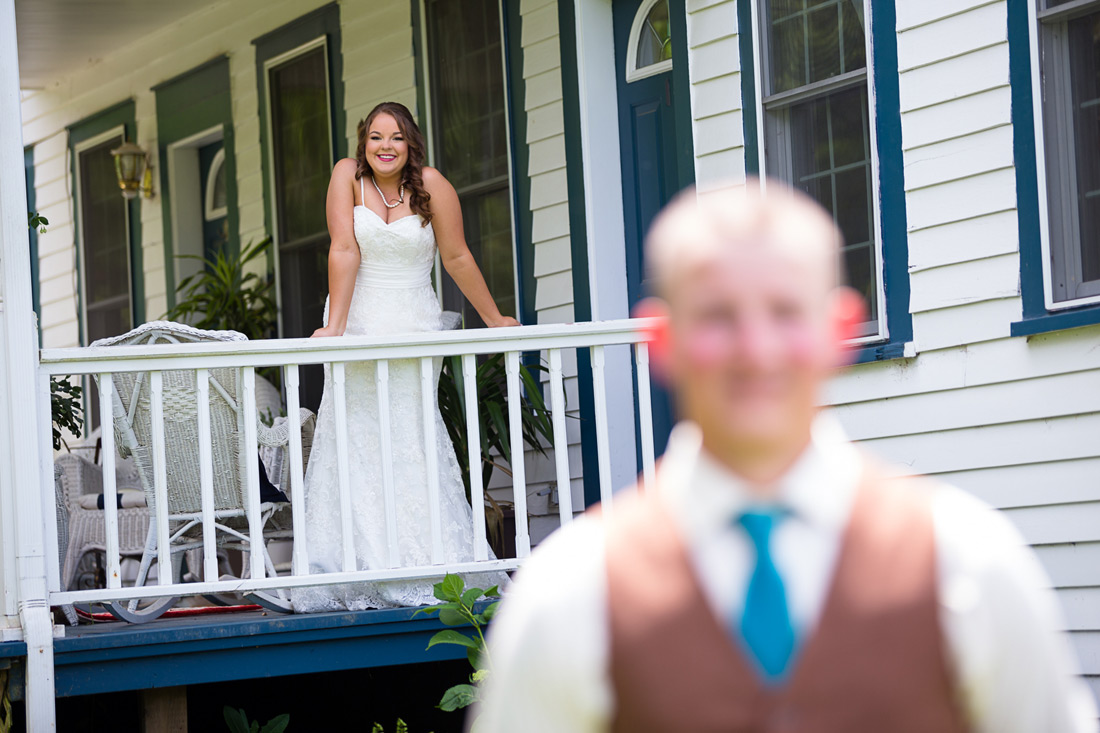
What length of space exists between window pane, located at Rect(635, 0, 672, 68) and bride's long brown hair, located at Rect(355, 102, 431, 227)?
1395 mm

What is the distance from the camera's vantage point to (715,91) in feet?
18.7

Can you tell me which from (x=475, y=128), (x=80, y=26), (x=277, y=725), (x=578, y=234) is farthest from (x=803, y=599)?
(x=80, y=26)

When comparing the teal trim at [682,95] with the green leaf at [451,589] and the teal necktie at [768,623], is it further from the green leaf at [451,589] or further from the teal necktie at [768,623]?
the teal necktie at [768,623]

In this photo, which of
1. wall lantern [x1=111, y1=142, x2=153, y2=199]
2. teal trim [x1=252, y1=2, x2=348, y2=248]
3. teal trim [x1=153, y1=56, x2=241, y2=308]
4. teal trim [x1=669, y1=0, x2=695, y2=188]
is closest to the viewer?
teal trim [x1=669, y1=0, x2=695, y2=188]

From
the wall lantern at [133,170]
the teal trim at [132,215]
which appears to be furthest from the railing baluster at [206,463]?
the teal trim at [132,215]

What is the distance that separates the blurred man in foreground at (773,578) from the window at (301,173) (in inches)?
283

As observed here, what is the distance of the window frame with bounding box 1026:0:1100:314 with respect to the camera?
14.8 ft

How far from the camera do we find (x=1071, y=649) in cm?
462

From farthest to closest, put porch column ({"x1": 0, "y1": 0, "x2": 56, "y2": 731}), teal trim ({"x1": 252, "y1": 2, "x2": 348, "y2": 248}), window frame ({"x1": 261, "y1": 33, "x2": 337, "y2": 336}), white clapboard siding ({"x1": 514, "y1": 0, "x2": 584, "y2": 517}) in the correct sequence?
window frame ({"x1": 261, "y1": 33, "x2": 337, "y2": 336}) < teal trim ({"x1": 252, "y1": 2, "x2": 348, "y2": 248}) < white clapboard siding ({"x1": 514, "y1": 0, "x2": 584, "y2": 517}) < porch column ({"x1": 0, "y1": 0, "x2": 56, "y2": 731})

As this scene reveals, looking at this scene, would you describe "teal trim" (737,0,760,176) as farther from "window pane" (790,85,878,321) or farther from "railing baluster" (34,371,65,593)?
"railing baluster" (34,371,65,593)

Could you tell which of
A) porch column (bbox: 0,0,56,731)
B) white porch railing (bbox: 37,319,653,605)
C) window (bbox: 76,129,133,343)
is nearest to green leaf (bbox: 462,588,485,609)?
white porch railing (bbox: 37,319,653,605)

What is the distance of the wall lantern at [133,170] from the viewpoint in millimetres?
9656

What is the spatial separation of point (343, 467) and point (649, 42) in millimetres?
2565

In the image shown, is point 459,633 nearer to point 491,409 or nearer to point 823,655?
point 491,409
